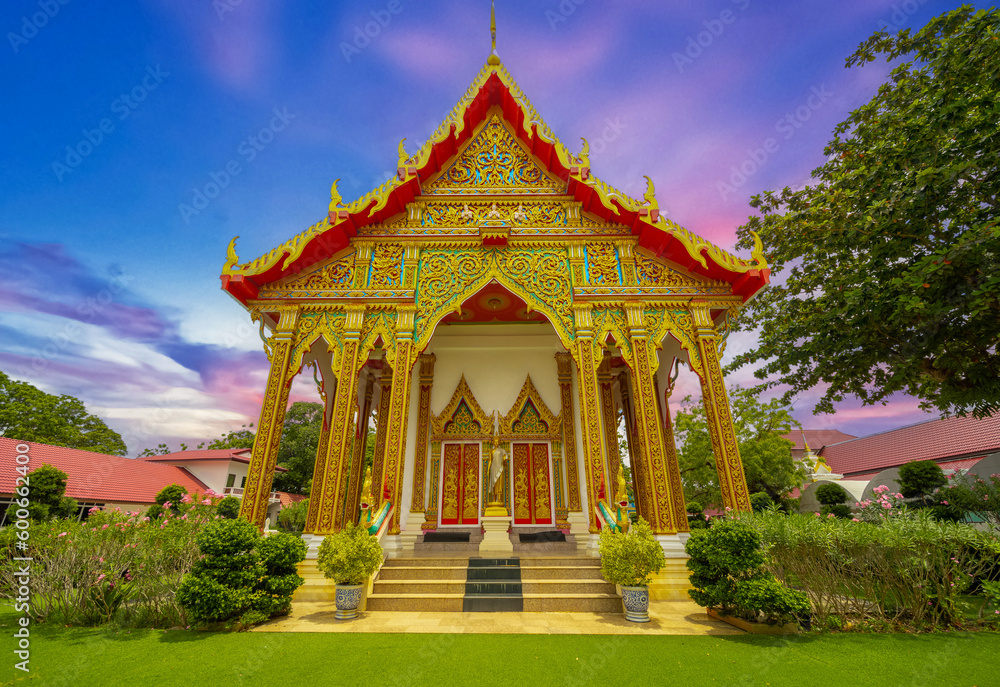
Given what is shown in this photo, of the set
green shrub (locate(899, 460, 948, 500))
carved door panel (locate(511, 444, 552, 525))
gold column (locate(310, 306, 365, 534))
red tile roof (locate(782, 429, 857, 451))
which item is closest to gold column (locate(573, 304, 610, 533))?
carved door panel (locate(511, 444, 552, 525))

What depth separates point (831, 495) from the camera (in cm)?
1518

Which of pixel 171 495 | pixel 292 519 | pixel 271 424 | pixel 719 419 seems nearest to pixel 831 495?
pixel 719 419

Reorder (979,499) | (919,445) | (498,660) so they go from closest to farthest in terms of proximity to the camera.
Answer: (498,660)
(979,499)
(919,445)

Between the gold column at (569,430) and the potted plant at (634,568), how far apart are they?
479 centimetres

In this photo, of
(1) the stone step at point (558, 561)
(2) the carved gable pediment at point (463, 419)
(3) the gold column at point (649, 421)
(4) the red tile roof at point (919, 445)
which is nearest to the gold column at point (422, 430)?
(2) the carved gable pediment at point (463, 419)

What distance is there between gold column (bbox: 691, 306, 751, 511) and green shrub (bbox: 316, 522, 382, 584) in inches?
218

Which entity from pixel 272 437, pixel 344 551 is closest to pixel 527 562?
pixel 344 551

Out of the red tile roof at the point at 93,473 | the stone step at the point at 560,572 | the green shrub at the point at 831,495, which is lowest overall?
the stone step at the point at 560,572

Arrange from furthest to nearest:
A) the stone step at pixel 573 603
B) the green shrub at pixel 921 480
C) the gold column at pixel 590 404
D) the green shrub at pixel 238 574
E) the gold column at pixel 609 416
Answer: the green shrub at pixel 921 480 → the gold column at pixel 609 416 → the gold column at pixel 590 404 → the stone step at pixel 573 603 → the green shrub at pixel 238 574

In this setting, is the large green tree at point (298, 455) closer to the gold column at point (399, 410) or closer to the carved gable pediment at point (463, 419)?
the carved gable pediment at point (463, 419)

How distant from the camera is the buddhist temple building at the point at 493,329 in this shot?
7.94 metres

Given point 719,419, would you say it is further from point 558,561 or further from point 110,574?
point 110,574

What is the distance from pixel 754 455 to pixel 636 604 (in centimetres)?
1548

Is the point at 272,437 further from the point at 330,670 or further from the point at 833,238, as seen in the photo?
the point at 833,238
